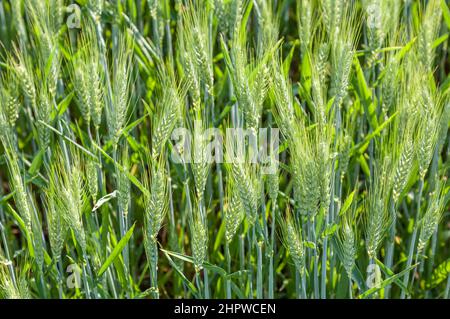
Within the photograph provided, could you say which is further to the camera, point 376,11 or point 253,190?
point 376,11

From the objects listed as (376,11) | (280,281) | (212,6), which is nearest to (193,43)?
(212,6)

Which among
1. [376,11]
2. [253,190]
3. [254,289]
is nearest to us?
[253,190]

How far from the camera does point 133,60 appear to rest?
1712mm

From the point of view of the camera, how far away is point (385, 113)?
58.4 inches

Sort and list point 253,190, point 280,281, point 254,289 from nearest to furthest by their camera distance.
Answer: point 253,190
point 254,289
point 280,281

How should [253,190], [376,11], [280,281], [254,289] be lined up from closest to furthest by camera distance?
[253,190]
[376,11]
[254,289]
[280,281]

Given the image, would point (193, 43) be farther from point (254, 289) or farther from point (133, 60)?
point (254, 289)

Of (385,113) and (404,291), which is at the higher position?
(385,113)

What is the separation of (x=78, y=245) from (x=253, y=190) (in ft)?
1.43

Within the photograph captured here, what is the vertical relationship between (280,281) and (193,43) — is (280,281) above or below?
below

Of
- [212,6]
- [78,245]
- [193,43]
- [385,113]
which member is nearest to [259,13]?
[212,6]

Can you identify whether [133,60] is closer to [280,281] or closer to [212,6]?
[212,6]
